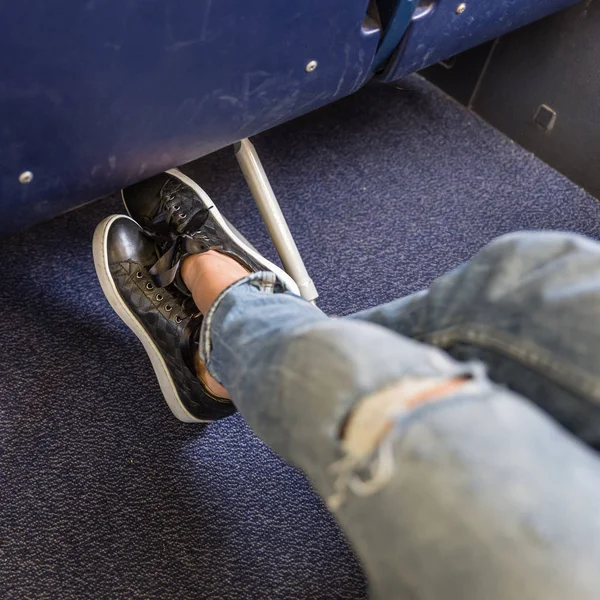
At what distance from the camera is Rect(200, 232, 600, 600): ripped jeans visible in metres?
0.30

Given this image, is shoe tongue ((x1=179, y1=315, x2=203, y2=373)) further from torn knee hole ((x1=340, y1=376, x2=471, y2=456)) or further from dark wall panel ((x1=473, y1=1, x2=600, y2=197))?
dark wall panel ((x1=473, y1=1, x2=600, y2=197))

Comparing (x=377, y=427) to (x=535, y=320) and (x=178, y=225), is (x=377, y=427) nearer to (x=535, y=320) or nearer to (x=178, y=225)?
(x=535, y=320)

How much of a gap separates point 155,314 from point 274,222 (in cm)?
24

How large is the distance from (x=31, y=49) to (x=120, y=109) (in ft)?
0.35

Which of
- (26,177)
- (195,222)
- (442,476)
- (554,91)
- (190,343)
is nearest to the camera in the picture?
(442,476)

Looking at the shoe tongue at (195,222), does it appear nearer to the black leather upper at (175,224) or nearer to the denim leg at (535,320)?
the black leather upper at (175,224)

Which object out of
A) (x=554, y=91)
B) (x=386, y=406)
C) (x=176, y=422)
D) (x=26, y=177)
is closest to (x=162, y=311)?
(x=176, y=422)

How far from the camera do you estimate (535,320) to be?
40 centimetres

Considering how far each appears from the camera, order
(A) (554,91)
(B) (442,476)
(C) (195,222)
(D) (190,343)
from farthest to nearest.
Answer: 1. (A) (554,91)
2. (C) (195,222)
3. (D) (190,343)
4. (B) (442,476)

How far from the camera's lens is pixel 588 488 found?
0.31 m

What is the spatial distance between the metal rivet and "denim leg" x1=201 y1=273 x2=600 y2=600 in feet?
1.08

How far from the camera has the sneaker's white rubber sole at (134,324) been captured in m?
0.77

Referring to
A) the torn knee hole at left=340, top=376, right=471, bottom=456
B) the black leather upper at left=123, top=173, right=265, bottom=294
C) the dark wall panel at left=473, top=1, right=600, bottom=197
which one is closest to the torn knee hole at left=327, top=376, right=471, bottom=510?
the torn knee hole at left=340, top=376, right=471, bottom=456

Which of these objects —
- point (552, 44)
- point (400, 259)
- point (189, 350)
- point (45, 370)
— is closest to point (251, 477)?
point (189, 350)
